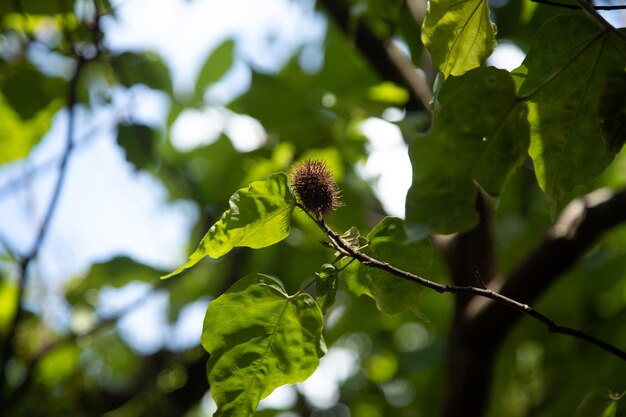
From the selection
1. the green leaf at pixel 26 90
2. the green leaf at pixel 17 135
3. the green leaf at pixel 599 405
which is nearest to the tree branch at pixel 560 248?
the green leaf at pixel 599 405

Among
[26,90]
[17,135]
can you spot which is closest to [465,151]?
[26,90]

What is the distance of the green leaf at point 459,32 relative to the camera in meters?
0.82

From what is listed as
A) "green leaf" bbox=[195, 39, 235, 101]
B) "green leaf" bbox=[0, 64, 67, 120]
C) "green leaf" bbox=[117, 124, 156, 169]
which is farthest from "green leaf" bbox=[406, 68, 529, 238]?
"green leaf" bbox=[195, 39, 235, 101]

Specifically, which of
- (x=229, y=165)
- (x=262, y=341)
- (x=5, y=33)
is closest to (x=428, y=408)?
(x=229, y=165)

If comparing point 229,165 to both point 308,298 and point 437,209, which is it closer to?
point 308,298

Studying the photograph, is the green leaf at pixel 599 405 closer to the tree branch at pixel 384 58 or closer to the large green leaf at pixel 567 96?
the large green leaf at pixel 567 96

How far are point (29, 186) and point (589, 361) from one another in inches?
66.8

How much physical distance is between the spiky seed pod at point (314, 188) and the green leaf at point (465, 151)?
0.67 ft

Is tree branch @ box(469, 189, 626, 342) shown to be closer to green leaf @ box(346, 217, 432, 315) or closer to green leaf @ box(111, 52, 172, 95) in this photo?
green leaf @ box(346, 217, 432, 315)

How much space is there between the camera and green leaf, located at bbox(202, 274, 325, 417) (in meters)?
0.80

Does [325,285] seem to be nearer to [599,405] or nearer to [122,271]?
[599,405]

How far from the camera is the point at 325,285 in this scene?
80 centimetres

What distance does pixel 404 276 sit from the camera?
2.46 ft

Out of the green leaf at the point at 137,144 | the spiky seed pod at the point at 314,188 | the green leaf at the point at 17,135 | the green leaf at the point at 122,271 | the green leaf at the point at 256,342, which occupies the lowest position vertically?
the green leaf at the point at 122,271
